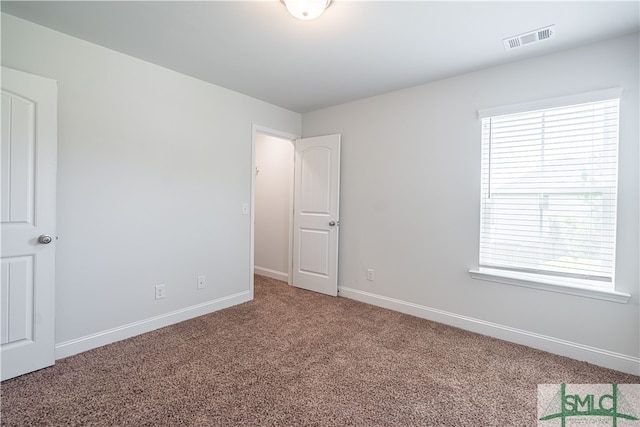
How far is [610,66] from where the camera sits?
2211 mm

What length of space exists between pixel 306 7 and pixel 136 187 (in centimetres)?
203

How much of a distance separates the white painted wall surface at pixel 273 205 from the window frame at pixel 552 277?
260cm

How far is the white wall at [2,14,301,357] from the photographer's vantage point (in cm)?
225

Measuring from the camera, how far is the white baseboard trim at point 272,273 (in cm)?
450

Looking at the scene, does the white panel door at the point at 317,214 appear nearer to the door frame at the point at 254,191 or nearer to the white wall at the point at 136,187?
the door frame at the point at 254,191

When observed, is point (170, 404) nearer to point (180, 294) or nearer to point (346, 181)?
point (180, 294)

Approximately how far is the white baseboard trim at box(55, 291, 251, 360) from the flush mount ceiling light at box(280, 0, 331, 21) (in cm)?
278

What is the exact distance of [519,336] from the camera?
2.58m

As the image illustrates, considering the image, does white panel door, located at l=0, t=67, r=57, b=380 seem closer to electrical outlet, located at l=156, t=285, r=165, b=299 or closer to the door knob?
the door knob

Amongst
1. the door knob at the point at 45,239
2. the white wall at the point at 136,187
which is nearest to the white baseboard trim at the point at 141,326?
the white wall at the point at 136,187

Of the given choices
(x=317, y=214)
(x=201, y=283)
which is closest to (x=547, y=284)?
(x=317, y=214)

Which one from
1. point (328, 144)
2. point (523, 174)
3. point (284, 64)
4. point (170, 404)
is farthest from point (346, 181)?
point (170, 404)

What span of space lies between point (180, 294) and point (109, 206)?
3.49ft

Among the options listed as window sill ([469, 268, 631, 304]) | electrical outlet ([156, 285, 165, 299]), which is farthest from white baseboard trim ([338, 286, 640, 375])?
electrical outlet ([156, 285, 165, 299])
